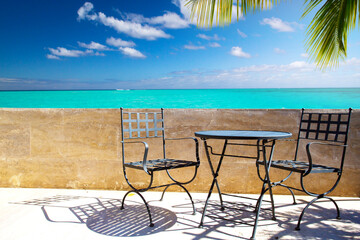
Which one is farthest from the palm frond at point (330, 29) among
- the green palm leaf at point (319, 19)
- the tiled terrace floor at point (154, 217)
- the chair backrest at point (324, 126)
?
the tiled terrace floor at point (154, 217)

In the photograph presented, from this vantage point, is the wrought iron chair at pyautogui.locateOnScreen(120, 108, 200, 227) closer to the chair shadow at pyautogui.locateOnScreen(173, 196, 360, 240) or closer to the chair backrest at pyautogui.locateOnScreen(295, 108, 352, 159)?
the chair shadow at pyautogui.locateOnScreen(173, 196, 360, 240)

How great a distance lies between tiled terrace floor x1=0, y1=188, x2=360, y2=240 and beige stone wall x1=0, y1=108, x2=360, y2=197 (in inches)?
7.9

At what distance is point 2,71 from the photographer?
47.3 metres

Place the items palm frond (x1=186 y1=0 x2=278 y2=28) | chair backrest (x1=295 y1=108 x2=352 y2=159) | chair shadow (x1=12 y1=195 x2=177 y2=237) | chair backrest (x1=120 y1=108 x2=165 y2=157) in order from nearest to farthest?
chair shadow (x1=12 y1=195 x2=177 y2=237) < chair backrest (x1=295 y1=108 x2=352 y2=159) < chair backrest (x1=120 y1=108 x2=165 y2=157) < palm frond (x1=186 y1=0 x2=278 y2=28)

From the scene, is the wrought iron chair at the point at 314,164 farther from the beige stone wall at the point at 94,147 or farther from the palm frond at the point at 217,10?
the palm frond at the point at 217,10

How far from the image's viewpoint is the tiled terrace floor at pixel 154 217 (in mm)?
2090

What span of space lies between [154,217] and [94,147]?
4.13ft

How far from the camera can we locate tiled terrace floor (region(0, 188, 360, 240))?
2.09 meters

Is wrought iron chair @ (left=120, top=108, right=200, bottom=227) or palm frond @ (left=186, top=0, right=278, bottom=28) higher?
palm frond @ (left=186, top=0, right=278, bottom=28)

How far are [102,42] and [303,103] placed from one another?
3475 cm

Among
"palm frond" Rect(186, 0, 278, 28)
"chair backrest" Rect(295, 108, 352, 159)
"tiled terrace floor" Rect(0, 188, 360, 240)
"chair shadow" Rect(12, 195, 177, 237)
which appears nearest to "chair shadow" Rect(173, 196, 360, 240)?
"tiled terrace floor" Rect(0, 188, 360, 240)

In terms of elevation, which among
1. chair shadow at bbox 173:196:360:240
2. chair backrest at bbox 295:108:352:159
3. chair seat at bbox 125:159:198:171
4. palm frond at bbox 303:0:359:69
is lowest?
chair shadow at bbox 173:196:360:240

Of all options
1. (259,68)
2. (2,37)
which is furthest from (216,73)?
(2,37)

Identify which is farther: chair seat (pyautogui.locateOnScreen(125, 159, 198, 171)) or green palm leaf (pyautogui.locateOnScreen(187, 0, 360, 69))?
green palm leaf (pyautogui.locateOnScreen(187, 0, 360, 69))
